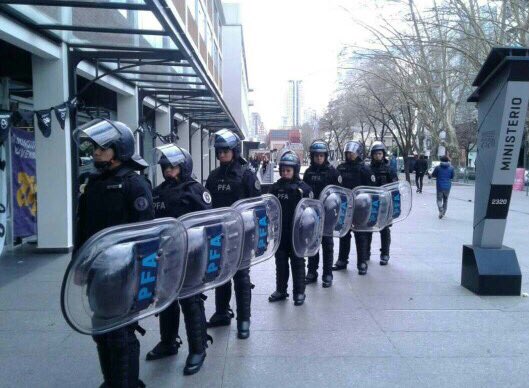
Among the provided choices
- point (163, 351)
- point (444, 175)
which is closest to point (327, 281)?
point (163, 351)

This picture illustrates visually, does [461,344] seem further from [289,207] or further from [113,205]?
[113,205]

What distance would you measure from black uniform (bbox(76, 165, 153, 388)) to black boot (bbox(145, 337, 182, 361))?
937 mm

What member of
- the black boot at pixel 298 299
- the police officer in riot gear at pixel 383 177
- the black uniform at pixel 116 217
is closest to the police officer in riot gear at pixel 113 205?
the black uniform at pixel 116 217

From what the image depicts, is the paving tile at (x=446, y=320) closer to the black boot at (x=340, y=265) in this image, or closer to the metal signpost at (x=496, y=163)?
the metal signpost at (x=496, y=163)

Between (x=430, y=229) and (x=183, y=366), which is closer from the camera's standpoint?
(x=183, y=366)

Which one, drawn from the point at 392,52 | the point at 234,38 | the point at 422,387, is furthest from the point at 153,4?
the point at 234,38

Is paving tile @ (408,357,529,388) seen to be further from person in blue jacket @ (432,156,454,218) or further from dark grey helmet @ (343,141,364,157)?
person in blue jacket @ (432,156,454,218)

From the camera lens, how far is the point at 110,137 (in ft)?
11.1

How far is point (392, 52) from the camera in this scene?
26953 millimetres

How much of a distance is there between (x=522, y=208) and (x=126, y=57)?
546 inches

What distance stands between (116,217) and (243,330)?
202 centimetres

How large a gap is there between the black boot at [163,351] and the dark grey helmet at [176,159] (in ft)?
4.56

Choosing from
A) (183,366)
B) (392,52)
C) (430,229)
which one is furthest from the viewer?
(392,52)

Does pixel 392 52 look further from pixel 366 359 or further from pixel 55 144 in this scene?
pixel 366 359
